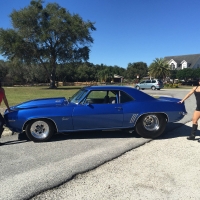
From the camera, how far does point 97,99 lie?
6.32 meters

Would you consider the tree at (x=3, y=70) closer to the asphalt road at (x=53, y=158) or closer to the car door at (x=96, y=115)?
the asphalt road at (x=53, y=158)

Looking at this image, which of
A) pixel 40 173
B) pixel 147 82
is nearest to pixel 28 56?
pixel 147 82

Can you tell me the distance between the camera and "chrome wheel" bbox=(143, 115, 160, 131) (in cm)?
616

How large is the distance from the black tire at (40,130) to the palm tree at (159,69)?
63693mm

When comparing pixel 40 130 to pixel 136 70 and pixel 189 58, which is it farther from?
pixel 136 70

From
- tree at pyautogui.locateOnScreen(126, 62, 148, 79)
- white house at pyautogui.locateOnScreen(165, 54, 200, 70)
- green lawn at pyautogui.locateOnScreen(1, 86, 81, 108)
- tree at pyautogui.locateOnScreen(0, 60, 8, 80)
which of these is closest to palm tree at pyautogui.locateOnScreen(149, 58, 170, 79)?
white house at pyautogui.locateOnScreen(165, 54, 200, 70)

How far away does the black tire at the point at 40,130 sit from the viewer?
5621 millimetres

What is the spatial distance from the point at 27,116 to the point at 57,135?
119 cm

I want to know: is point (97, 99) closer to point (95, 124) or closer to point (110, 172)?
point (95, 124)

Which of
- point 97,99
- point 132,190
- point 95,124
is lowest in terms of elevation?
point 132,190

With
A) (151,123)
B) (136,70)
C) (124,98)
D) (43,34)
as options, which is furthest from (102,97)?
(136,70)

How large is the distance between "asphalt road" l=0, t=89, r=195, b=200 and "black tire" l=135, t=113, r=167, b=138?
23 centimetres

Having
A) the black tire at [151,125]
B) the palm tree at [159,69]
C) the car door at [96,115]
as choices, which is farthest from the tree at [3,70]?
the black tire at [151,125]

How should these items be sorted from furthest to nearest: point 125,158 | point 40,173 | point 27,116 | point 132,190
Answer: point 27,116
point 125,158
point 40,173
point 132,190
